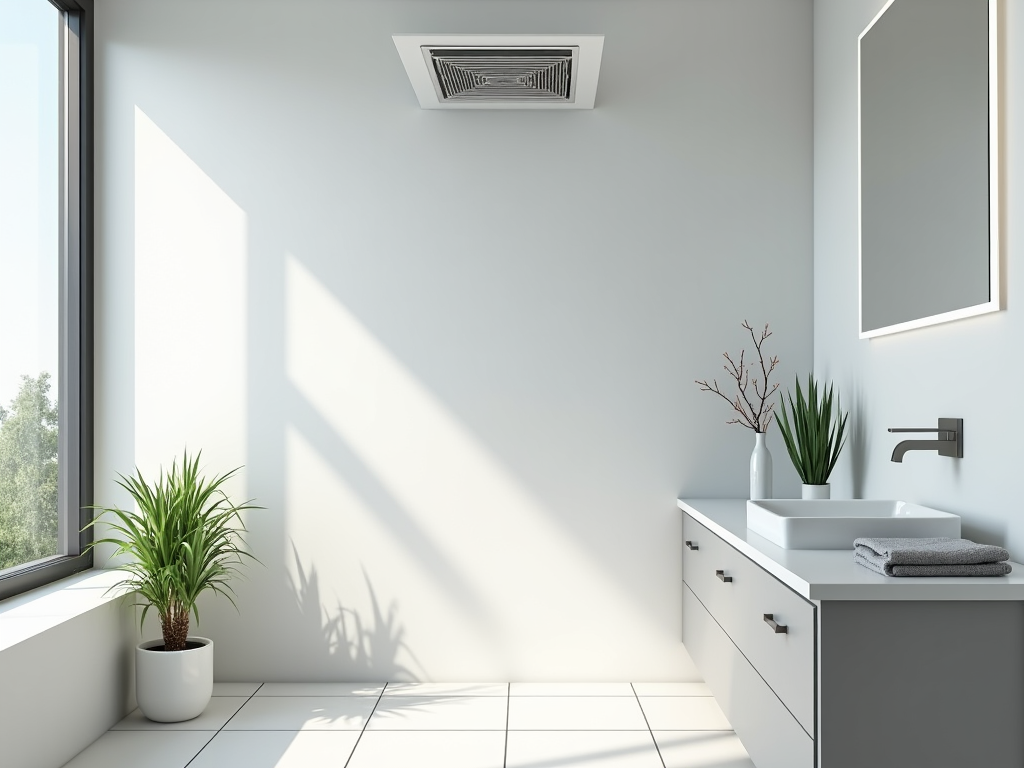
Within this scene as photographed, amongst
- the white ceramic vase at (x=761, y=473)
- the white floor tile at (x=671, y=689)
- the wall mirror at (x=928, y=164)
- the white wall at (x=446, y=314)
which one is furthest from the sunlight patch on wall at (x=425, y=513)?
the wall mirror at (x=928, y=164)

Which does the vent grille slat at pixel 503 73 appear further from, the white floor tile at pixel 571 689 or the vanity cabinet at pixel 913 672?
the white floor tile at pixel 571 689

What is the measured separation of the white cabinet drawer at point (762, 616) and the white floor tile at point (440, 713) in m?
0.82

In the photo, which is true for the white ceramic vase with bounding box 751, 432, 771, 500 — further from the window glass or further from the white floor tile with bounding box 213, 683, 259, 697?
the window glass

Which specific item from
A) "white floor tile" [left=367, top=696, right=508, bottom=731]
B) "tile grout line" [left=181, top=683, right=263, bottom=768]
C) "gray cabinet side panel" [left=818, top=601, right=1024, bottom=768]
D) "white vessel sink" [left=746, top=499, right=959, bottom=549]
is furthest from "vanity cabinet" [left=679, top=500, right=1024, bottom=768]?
"tile grout line" [left=181, top=683, right=263, bottom=768]

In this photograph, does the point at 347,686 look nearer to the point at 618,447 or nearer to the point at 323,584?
the point at 323,584

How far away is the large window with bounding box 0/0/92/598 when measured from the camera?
8.80ft

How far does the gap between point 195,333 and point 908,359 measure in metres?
2.49

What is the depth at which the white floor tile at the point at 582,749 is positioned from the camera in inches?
97.0

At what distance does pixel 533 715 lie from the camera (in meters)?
2.83

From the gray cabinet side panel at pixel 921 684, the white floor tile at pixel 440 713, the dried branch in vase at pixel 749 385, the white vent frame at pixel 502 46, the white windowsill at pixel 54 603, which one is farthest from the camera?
the dried branch in vase at pixel 749 385

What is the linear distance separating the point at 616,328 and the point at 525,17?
123 cm

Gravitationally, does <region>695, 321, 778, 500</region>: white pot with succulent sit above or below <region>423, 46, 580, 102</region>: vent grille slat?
below

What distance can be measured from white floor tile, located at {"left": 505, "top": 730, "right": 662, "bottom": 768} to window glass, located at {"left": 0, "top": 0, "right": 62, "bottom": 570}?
1782 millimetres

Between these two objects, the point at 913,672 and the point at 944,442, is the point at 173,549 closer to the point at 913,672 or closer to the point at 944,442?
the point at 913,672
